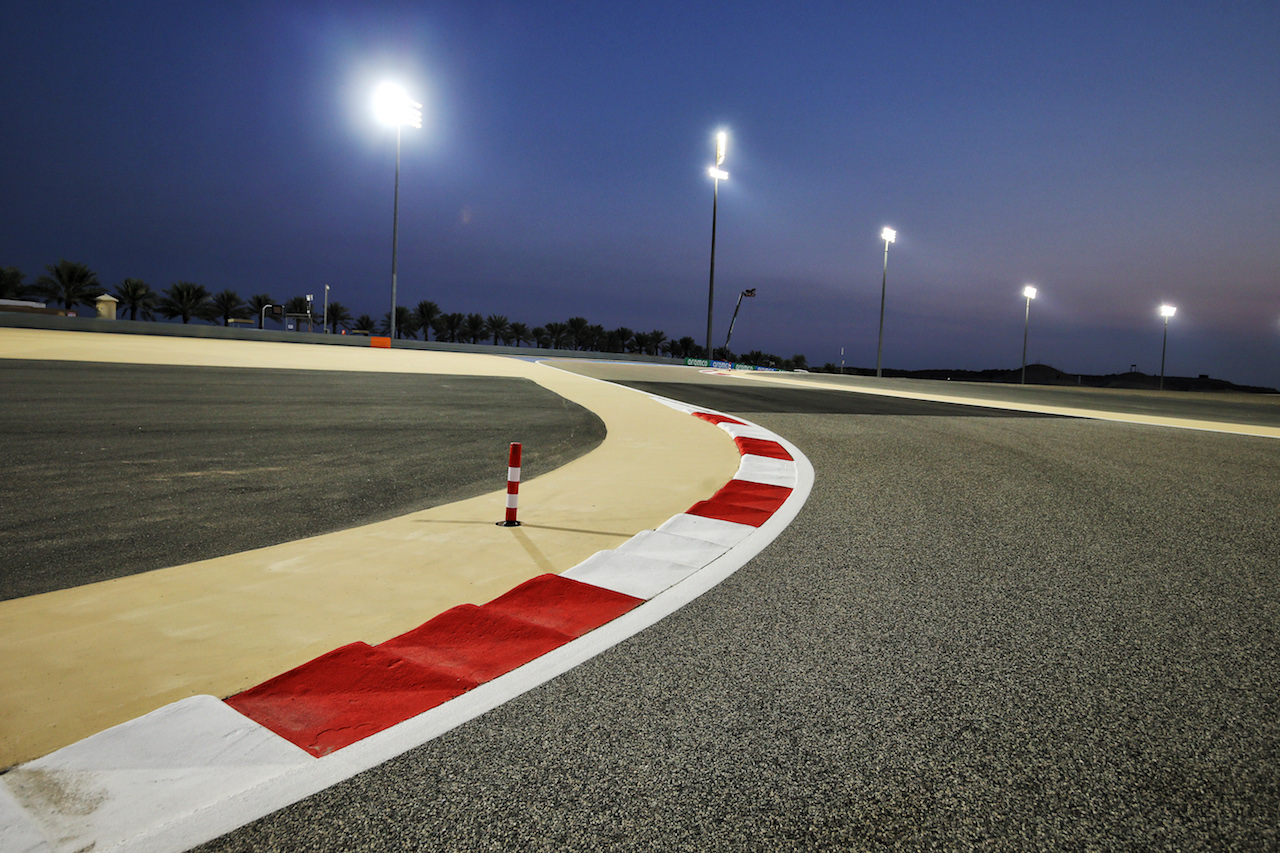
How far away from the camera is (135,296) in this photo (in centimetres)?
6159

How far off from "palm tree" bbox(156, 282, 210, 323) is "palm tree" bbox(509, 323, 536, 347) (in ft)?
107

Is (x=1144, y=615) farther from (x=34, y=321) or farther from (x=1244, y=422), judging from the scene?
(x=34, y=321)

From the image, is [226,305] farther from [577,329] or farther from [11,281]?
[577,329]

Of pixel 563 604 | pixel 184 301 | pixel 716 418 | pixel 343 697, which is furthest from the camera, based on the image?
pixel 184 301

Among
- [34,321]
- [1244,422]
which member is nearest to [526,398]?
[1244,422]

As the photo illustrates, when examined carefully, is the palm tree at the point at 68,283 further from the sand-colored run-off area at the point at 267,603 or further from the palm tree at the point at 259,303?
the sand-colored run-off area at the point at 267,603

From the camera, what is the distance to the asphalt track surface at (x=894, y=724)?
2051mm

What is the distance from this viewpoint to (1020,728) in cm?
260

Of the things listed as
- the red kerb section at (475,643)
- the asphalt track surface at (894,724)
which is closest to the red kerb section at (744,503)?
the asphalt track surface at (894,724)

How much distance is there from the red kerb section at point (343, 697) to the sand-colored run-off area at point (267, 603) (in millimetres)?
215

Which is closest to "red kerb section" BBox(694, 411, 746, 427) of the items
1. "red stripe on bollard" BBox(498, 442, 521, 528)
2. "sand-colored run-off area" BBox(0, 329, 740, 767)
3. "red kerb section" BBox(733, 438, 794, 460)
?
"red kerb section" BBox(733, 438, 794, 460)

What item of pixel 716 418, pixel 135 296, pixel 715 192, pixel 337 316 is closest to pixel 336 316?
pixel 337 316

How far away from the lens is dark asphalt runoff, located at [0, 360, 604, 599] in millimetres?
5012

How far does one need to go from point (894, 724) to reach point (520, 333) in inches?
3402
